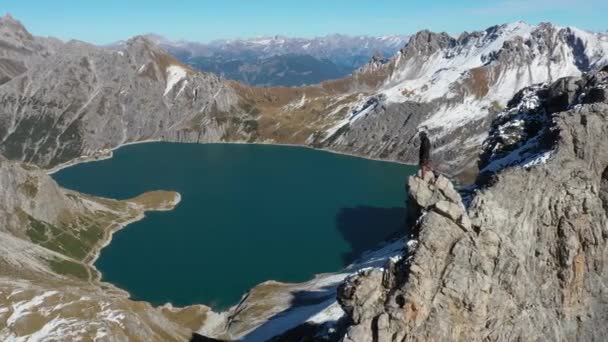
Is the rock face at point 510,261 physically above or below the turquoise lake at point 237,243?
above

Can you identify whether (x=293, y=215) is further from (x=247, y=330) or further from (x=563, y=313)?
(x=563, y=313)

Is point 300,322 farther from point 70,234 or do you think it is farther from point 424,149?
point 70,234

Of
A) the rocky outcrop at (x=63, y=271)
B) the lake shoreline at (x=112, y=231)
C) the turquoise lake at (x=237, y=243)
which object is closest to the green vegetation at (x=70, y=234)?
the rocky outcrop at (x=63, y=271)

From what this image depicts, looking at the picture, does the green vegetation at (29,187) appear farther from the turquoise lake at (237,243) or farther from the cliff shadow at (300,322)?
the cliff shadow at (300,322)

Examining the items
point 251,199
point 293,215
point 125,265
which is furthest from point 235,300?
point 251,199

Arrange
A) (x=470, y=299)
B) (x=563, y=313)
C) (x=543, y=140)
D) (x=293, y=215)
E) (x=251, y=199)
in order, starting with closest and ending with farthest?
1. (x=470, y=299)
2. (x=563, y=313)
3. (x=543, y=140)
4. (x=293, y=215)
5. (x=251, y=199)

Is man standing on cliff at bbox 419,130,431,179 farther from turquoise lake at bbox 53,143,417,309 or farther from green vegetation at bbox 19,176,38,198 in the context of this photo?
green vegetation at bbox 19,176,38,198
